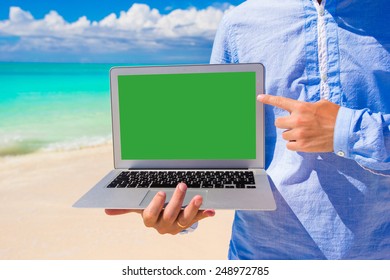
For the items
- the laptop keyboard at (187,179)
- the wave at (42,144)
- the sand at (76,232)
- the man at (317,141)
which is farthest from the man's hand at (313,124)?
the wave at (42,144)

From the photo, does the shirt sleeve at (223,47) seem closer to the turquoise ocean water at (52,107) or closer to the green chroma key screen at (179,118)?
the green chroma key screen at (179,118)

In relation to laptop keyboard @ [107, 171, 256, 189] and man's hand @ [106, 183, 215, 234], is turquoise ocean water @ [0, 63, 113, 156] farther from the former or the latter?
man's hand @ [106, 183, 215, 234]

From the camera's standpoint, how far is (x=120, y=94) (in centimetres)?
112

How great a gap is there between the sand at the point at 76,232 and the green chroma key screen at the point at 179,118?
175cm

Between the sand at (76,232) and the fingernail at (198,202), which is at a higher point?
the fingernail at (198,202)

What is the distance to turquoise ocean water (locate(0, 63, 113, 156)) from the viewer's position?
6863 millimetres

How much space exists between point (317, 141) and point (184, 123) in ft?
1.36

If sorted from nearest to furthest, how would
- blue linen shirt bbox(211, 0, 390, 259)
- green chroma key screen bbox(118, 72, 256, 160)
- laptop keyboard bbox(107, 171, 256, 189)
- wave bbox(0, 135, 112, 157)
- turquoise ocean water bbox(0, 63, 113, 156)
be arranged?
blue linen shirt bbox(211, 0, 390, 259)
laptop keyboard bbox(107, 171, 256, 189)
green chroma key screen bbox(118, 72, 256, 160)
wave bbox(0, 135, 112, 157)
turquoise ocean water bbox(0, 63, 113, 156)

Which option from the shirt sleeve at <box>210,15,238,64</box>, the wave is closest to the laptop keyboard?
the shirt sleeve at <box>210,15,238,64</box>

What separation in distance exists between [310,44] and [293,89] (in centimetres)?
10

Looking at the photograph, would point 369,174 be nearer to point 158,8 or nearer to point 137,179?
point 137,179

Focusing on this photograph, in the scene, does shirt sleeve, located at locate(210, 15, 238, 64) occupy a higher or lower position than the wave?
higher

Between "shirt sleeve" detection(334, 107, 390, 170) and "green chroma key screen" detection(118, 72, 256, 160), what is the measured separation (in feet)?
1.12

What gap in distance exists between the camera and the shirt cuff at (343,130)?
2.57 feet
